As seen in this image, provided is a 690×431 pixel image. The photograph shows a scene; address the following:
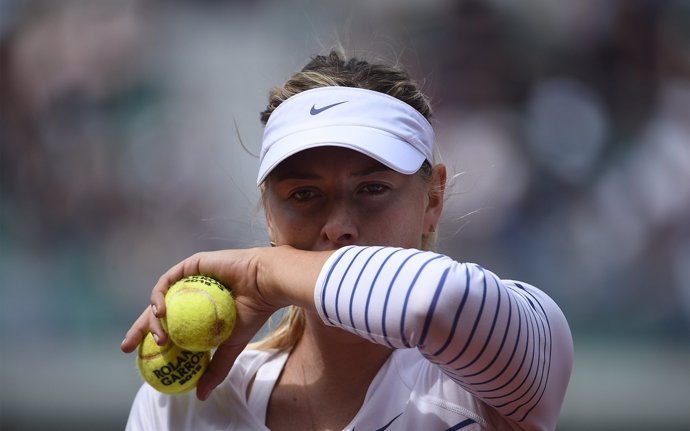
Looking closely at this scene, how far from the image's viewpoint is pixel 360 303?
143 cm

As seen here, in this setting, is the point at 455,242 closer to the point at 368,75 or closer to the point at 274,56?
the point at 274,56

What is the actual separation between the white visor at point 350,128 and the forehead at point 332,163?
40 mm

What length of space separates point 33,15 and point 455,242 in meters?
3.17

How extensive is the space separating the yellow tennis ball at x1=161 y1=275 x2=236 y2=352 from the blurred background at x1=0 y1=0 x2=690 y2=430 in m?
3.04

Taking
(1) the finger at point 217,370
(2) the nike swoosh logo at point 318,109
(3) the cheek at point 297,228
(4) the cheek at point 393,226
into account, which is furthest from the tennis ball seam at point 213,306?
(2) the nike swoosh logo at point 318,109

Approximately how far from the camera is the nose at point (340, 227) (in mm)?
1696

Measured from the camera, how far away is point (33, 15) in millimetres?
5609

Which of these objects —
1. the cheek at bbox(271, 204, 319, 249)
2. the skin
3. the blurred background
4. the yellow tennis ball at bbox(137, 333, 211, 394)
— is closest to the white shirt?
the skin

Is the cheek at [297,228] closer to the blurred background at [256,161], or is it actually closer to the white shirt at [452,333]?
the white shirt at [452,333]

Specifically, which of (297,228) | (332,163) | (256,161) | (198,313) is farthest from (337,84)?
(256,161)

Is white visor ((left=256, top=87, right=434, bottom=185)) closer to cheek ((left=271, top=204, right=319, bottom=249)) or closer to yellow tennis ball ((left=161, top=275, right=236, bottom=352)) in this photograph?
cheek ((left=271, top=204, right=319, bottom=249))

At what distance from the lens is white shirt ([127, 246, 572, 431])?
1.40 m

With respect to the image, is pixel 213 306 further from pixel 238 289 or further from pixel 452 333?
pixel 452 333

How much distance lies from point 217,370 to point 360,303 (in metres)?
0.50
